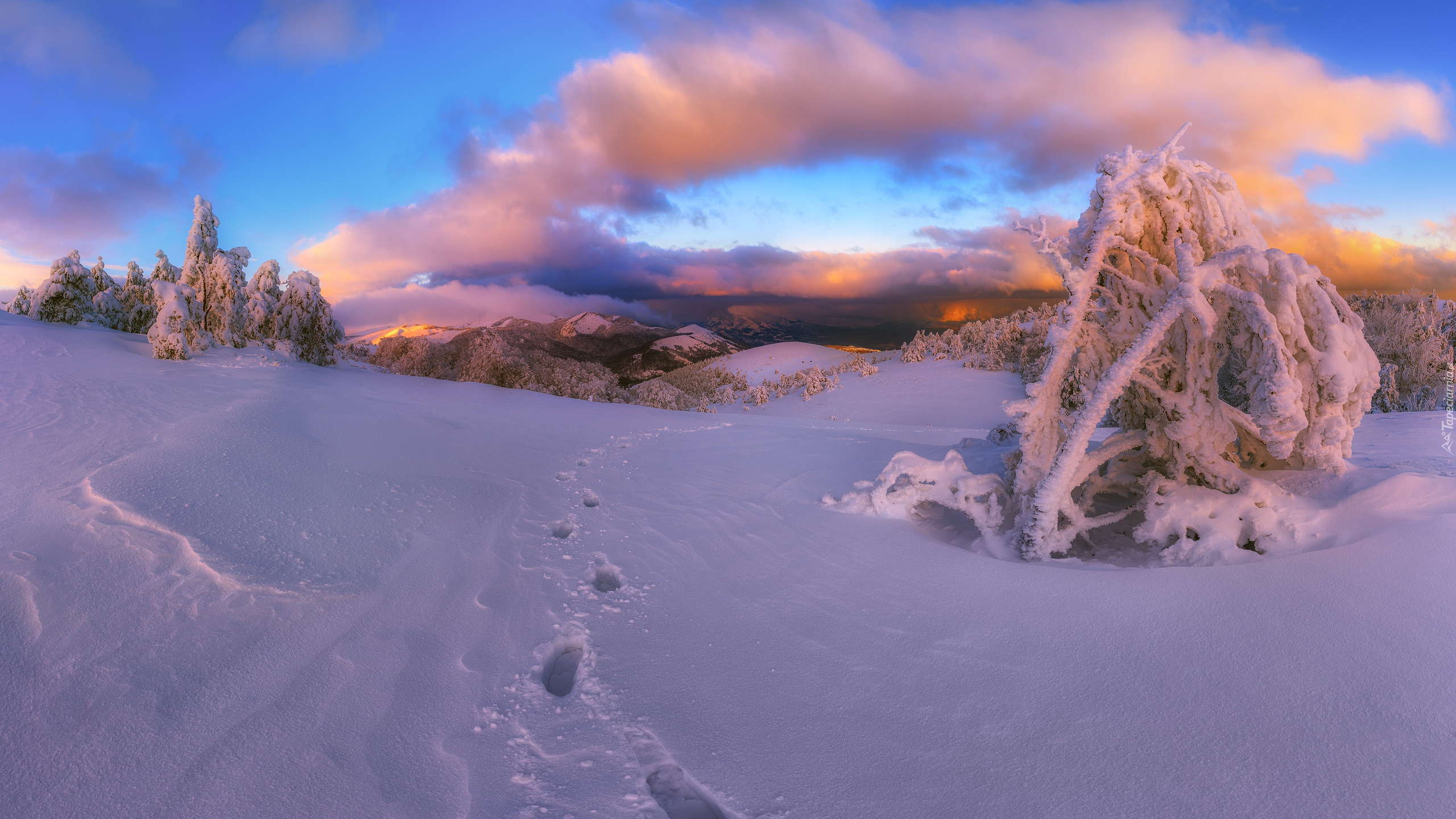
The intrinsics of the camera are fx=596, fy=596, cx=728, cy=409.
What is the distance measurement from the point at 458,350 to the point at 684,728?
2084cm

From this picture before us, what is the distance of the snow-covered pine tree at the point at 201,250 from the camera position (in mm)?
12758

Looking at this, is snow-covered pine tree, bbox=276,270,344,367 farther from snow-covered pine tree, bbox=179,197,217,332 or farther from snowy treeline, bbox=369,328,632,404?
snowy treeline, bbox=369,328,632,404

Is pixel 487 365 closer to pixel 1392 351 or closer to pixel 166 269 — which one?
pixel 166 269

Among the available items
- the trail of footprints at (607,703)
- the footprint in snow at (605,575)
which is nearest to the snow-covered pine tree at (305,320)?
the footprint in snow at (605,575)

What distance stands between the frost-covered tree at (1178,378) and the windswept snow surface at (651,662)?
0.48 metres

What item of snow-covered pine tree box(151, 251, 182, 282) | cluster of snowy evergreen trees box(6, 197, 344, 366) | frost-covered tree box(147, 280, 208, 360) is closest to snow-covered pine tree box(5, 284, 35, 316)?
cluster of snowy evergreen trees box(6, 197, 344, 366)

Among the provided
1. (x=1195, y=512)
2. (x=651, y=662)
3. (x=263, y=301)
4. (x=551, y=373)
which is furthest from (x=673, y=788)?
(x=551, y=373)

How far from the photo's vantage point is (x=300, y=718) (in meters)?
2.33

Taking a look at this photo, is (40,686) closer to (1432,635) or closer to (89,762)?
(89,762)

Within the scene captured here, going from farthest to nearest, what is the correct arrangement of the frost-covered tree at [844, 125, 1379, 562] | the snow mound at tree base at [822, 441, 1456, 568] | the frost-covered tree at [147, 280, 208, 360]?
the frost-covered tree at [147, 280, 208, 360] < the frost-covered tree at [844, 125, 1379, 562] < the snow mound at tree base at [822, 441, 1456, 568]

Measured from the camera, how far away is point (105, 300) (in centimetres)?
1406

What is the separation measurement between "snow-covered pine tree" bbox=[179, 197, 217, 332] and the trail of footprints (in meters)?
13.5

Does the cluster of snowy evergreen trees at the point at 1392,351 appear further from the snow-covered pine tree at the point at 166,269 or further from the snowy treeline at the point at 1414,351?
the snow-covered pine tree at the point at 166,269

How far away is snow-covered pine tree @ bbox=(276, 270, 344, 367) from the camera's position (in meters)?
13.7
